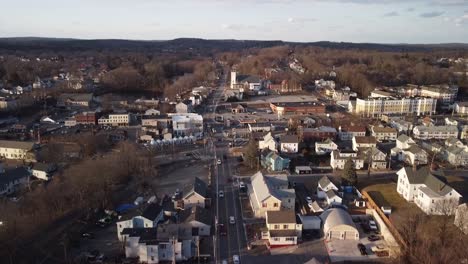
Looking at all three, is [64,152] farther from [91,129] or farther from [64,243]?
[64,243]

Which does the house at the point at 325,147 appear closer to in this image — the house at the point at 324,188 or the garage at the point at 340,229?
the house at the point at 324,188

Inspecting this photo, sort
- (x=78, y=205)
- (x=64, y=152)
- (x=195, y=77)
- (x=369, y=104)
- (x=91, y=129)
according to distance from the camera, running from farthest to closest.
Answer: (x=195, y=77), (x=369, y=104), (x=91, y=129), (x=64, y=152), (x=78, y=205)

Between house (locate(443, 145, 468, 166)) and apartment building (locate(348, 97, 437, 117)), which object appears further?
apartment building (locate(348, 97, 437, 117))

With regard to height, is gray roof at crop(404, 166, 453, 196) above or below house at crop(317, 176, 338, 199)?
above

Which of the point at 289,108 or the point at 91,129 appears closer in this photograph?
the point at 91,129

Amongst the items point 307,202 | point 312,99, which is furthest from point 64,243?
point 312,99

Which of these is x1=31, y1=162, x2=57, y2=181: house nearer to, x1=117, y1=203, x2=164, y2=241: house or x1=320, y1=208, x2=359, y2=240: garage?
x1=117, y1=203, x2=164, y2=241: house

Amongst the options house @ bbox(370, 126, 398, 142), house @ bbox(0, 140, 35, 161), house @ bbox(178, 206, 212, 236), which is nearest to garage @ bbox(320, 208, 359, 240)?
house @ bbox(178, 206, 212, 236)
